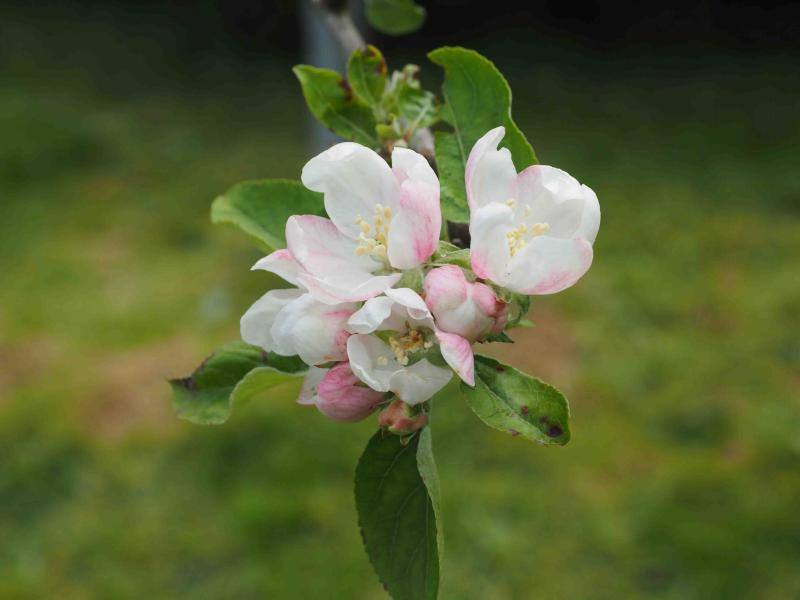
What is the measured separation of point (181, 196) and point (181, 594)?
2.62m

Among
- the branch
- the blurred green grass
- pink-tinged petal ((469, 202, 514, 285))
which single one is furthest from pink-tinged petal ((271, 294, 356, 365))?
the blurred green grass

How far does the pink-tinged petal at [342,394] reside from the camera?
708 mm

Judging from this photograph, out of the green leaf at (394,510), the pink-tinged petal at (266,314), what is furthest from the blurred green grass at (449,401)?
the pink-tinged petal at (266,314)

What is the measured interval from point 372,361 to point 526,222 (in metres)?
0.17

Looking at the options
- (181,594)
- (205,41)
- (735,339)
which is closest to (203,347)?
(181,594)

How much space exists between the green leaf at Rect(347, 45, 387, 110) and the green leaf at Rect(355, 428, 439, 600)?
36 cm

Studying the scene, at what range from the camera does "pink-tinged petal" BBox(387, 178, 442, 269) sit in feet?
2.27

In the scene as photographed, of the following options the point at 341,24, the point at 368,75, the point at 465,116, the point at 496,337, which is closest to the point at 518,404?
the point at 496,337

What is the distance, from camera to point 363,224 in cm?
76

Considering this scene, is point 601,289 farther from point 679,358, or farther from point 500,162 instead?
point 500,162

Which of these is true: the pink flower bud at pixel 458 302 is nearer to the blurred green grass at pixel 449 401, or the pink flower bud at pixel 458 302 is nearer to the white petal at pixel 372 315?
the white petal at pixel 372 315

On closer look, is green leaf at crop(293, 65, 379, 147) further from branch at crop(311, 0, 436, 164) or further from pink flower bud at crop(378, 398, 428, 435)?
pink flower bud at crop(378, 398, 428, 435)

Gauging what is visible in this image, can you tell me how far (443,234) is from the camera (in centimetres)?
82

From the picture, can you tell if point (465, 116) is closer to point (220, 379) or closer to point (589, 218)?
point (589, 218)
